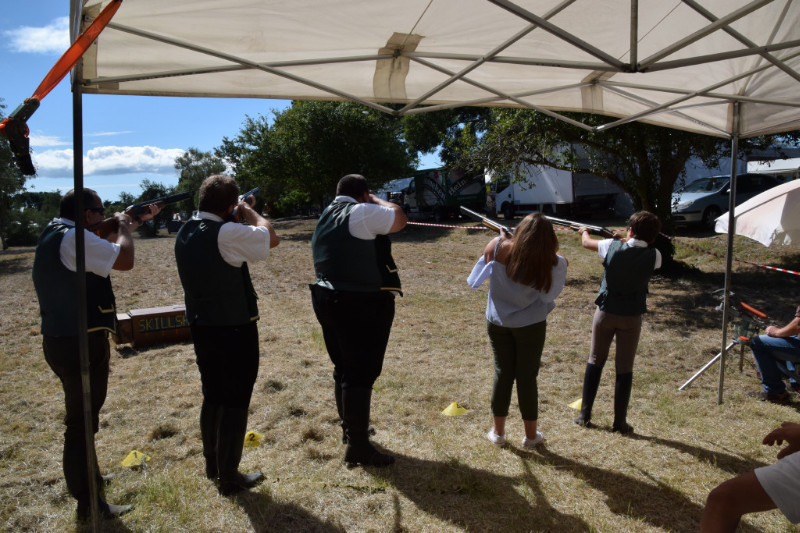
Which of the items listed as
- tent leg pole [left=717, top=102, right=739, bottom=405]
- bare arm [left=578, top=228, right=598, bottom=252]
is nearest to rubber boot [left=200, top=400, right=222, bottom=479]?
bare arm [left=578, top=228, right=598, bottom=252]

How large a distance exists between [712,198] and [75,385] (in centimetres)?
1677

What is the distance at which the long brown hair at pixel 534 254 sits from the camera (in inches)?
134

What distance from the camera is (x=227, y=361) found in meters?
3.01

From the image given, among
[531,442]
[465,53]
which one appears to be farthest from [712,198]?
[531,442]

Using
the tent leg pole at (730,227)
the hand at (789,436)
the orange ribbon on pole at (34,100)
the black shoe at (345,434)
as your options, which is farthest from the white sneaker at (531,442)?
the orange ribbon on pole at (34,100)

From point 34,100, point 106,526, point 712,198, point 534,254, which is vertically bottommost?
point 106,526

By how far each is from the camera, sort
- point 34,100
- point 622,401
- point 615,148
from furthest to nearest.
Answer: point 615,148 < point 622,401 < point 34,100

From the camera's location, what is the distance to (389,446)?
389 centimetres

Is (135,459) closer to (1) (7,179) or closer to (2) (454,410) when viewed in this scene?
(2) (454,410)

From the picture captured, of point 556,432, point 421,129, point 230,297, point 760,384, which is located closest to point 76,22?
point 230,297

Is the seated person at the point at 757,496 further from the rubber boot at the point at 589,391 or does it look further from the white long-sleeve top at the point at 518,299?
the rubber boot at the point at 589,391

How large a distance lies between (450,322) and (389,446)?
4124 mm

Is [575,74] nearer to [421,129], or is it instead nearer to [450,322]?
[450,322]

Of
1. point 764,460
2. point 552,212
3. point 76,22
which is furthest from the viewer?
point 552,212
